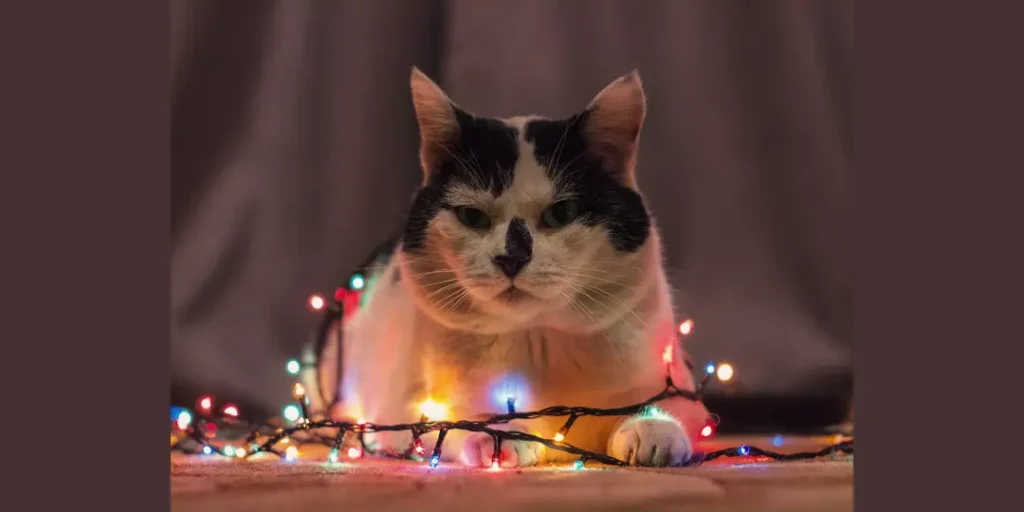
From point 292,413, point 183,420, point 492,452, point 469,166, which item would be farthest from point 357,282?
point 492,452

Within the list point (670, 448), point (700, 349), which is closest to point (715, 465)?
point (670, 448)

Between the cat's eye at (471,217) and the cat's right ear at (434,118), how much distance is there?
13 centimetres

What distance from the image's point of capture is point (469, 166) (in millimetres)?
1410

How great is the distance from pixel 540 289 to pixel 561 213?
159 millimetres

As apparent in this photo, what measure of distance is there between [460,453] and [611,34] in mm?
1208

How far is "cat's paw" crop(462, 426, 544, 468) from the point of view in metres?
1.33

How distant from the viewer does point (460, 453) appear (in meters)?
1.38

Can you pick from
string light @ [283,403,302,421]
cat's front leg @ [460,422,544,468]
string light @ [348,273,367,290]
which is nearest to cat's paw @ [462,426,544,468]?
cat's front leg @ [460,422,544,468]

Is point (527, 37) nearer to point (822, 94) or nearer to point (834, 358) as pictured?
point (822, 94)

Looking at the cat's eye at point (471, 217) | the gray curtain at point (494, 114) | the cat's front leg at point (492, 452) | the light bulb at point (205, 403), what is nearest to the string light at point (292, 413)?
the light bulb at point (205, 403)

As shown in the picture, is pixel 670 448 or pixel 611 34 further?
pixel 611 34

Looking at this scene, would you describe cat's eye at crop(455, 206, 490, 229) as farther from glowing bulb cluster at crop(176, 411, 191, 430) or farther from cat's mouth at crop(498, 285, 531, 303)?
glowing bulb cluster at crop(176, 411, 191, 430)

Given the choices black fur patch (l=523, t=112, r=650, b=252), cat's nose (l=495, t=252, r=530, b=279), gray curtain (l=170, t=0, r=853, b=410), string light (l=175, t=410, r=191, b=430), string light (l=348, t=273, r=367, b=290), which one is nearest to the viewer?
cat's nose (l=495, t=252, r=530, b=279)

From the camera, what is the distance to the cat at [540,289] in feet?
4.42
